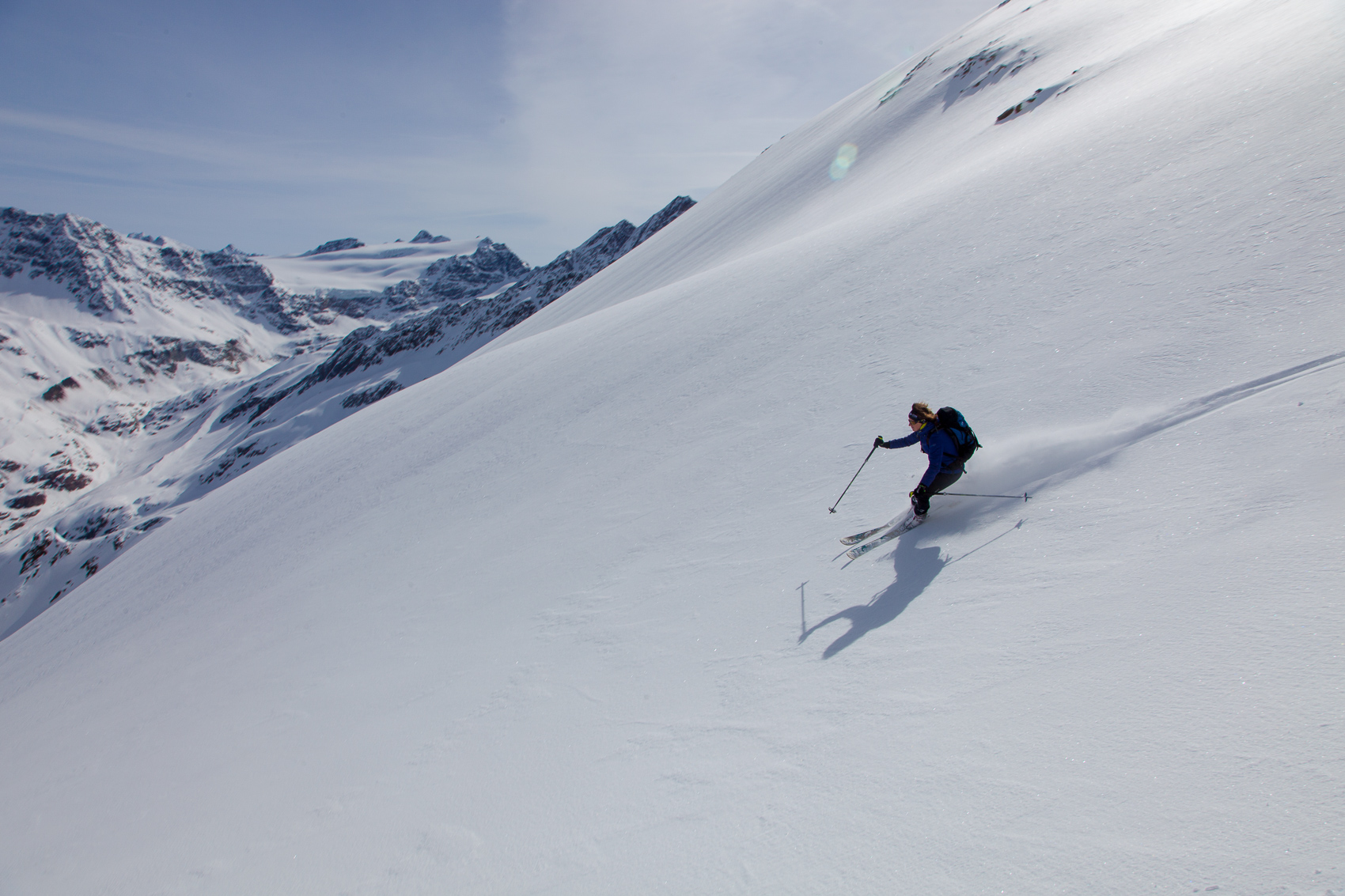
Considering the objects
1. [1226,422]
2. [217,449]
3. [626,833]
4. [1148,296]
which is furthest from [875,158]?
[217,449]

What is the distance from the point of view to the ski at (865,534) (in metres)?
5.05

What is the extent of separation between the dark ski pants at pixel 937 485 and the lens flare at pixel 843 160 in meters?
22.7

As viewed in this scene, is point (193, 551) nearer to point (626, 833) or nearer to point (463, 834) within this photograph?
point (463, 834)

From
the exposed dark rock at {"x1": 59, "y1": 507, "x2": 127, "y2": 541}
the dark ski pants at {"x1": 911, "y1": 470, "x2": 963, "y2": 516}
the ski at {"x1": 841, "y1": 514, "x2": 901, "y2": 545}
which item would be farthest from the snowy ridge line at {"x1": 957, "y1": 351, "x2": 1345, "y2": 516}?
the exposed dark rock at {"x1": 59, "y1": 507, "x2": 127, "y2": 541}

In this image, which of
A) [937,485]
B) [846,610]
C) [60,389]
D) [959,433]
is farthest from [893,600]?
[60,389]

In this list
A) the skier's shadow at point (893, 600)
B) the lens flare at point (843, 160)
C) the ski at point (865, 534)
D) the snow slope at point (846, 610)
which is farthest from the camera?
the lens flare at point (843, 160)

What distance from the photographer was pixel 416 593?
7215 millimetres

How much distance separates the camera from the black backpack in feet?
16.3

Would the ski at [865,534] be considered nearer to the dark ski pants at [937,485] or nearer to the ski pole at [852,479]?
the dark ski pants at [937,485]

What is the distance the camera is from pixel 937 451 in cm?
505

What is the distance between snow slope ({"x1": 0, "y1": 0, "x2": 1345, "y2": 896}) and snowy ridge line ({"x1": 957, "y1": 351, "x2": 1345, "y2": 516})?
36 mm

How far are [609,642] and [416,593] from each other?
10.7 ft

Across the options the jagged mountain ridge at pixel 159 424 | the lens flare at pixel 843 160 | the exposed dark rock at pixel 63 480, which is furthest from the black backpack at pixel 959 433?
the exposed dark rock at pixel 63 480

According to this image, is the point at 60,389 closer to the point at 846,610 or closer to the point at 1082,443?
the point at 846,610
